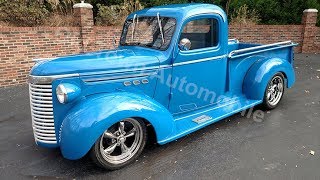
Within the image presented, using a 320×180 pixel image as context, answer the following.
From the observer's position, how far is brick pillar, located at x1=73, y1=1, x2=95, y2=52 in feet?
26.6

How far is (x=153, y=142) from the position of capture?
375 centimetres

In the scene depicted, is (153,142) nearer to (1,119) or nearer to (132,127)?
(132,127)

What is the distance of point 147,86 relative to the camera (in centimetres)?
369

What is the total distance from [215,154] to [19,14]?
7.15 meters

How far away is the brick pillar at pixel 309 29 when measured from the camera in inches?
427

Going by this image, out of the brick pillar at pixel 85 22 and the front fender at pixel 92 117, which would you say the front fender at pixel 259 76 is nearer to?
the front fender at pixel 92 117

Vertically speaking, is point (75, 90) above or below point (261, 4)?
below

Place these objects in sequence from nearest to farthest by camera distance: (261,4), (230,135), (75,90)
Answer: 1. (75,90)
2. (230,135)
3. (261,4)

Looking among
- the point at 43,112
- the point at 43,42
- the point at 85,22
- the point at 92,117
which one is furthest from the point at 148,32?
the point at 85,22

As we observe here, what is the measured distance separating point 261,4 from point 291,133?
9.68m

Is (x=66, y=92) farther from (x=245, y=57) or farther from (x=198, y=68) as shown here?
(x=245, y=57)

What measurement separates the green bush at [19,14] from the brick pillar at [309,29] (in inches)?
372

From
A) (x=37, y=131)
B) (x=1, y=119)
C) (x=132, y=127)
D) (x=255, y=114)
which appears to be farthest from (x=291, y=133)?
(x=1, y=119)

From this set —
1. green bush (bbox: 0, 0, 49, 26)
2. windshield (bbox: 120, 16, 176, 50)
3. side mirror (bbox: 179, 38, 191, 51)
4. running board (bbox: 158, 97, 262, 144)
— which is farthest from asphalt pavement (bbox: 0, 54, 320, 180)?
green bush (bbox: 0, 0, 49, 26)
